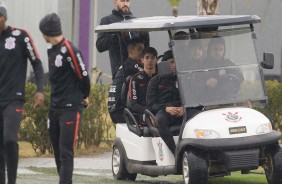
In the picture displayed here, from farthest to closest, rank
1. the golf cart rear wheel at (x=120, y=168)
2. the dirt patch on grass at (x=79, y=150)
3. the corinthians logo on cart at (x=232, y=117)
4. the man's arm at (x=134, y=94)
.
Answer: the dirt patch on grass at (x=79, y=150) → the golf cart rear wheel at (x=120, y=168) → the man's arm at (x=134, y=94) → the corinthians logo on cart at (x=232, y=117)

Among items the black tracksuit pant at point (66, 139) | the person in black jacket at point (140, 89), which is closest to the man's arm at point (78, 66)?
the black tracksuit pant at point (66, 139)

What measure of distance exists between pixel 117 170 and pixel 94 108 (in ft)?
12.4

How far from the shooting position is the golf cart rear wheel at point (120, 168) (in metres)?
13.3

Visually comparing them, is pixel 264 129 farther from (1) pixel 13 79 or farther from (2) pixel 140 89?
(1) pixel 13 79

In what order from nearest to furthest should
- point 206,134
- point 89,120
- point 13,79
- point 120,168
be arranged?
point 13,79
point 206,134
point 120,168
point 89,120

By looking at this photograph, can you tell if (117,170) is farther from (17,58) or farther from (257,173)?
(17,58)

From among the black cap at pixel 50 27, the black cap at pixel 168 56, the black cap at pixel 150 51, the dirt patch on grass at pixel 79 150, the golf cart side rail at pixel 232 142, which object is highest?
the black cap at pixel 50 27

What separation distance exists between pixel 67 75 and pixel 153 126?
7.40ft

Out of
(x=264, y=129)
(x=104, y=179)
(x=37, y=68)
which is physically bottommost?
(x=104, y=179)

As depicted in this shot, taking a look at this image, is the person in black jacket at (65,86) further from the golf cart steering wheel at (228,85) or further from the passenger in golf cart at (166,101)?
the golf cart steering wheel at (228,85)

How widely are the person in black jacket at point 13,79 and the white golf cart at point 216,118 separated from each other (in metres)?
1.78

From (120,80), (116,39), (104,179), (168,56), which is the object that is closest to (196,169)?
(168,56)

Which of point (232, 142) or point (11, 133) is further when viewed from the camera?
point (232, 142)

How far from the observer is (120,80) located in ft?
44.7
